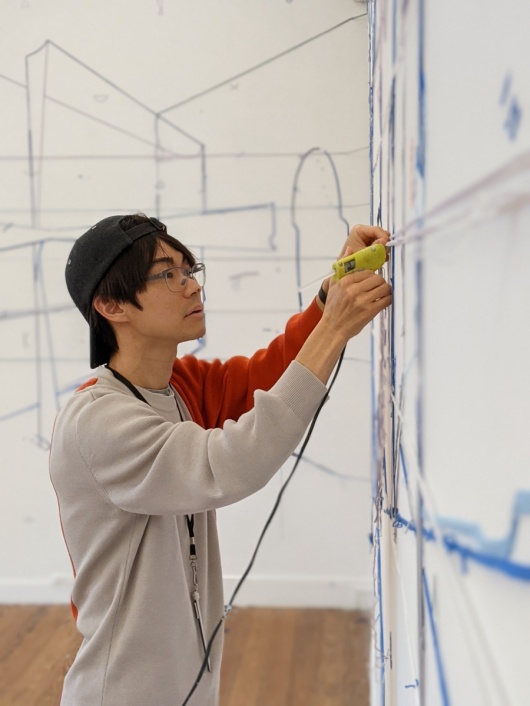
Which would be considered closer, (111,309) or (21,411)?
(111,309)

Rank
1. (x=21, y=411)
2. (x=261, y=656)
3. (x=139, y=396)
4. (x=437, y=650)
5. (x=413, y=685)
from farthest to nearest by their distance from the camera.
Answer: (x=21, y=411) < (x=261, y=656) < (x=139, y=396) < (x=413, y=685) < (x=437, y=650)

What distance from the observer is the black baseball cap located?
1.08 meters

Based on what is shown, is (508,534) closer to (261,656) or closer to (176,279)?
(176,279)

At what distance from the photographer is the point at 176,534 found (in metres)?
1.03

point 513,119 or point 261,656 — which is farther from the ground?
point 513,119

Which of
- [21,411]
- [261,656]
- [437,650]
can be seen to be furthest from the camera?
[21,411]

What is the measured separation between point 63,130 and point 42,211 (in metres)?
0.28

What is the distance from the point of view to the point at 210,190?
2469 millimetres

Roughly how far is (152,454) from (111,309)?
30 cm

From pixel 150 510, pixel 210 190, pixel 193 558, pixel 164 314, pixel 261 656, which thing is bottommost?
pixel 261 656

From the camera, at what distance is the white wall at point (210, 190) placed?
240cm

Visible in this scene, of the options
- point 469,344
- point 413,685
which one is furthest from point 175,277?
point 469,344

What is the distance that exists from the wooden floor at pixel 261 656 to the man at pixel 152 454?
92 cm

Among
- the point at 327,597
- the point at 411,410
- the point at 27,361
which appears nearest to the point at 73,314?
the point at 27,361
